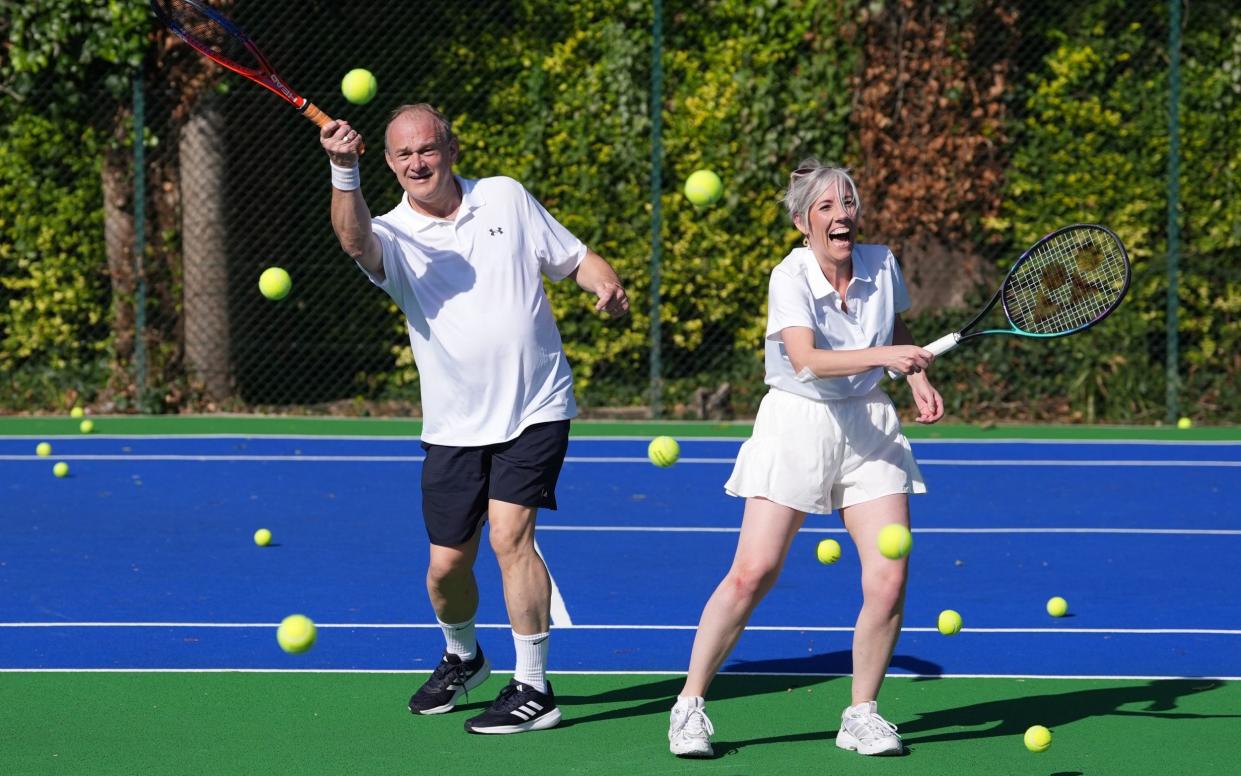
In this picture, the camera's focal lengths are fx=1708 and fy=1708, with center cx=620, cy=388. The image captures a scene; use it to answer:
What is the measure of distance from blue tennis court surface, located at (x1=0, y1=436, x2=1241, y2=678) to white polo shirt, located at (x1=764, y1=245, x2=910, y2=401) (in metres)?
1.42

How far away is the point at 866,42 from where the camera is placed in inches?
522

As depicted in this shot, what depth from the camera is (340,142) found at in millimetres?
4750

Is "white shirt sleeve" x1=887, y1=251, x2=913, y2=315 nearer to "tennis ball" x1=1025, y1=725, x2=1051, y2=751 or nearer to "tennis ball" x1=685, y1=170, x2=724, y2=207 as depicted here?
"tennis ball" x1=1025, y1=725, x2=1051, y2=751

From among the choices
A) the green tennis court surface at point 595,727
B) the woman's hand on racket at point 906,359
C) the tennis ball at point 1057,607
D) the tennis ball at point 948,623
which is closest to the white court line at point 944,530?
the tennis ball at point 1057,607

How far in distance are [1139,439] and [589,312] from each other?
4.26 meters

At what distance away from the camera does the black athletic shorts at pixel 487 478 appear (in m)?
5.18

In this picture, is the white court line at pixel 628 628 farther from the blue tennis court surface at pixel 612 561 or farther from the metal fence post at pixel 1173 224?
the metal fence post at pixel 1173 224

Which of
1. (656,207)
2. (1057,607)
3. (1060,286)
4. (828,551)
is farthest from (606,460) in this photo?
(1060,286)

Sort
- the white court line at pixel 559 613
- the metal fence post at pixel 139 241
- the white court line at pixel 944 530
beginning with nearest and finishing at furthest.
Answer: the white court line at pixel 559 613
the white court line at pixel 944 530
the metal fence post at pixel 139 241

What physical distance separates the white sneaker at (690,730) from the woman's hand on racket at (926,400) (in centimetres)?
105

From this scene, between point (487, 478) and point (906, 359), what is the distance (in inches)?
56.1

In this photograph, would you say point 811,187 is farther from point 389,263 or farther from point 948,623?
point 948,623

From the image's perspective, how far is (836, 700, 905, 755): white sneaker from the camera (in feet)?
15.8

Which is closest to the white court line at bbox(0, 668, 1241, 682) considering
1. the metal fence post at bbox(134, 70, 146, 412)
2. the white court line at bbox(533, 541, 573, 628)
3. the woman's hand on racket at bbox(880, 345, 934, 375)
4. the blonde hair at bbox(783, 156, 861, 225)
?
the white court line at bbox(533, 541, 573, 628)
